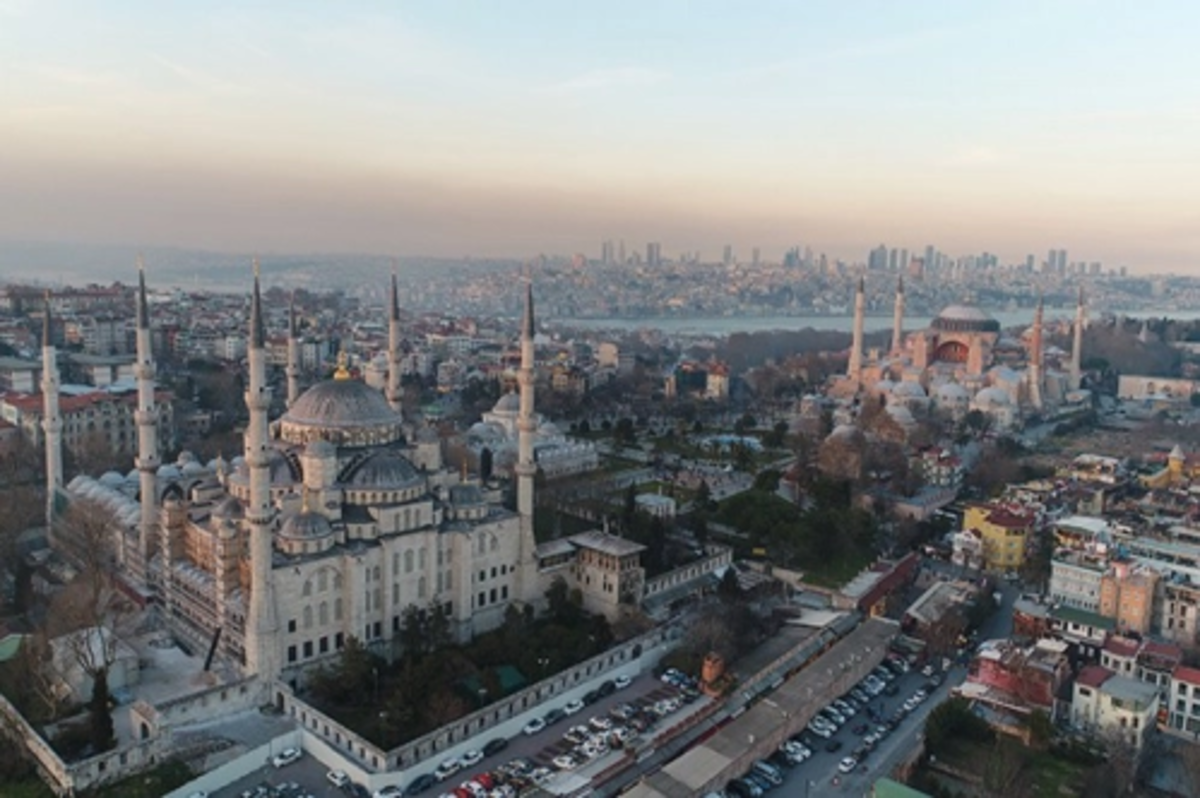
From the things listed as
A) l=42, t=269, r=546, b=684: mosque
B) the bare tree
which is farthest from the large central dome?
the bare tree

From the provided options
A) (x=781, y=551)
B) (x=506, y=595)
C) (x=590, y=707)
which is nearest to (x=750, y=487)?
(x=781, y=551)

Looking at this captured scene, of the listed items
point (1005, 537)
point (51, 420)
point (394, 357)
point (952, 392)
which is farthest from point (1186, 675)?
point (952, 392)

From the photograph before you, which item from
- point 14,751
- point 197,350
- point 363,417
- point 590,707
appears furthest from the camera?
point 197,350

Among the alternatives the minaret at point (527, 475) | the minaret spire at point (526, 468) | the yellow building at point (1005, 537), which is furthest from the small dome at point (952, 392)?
the minaret at point (527, 475)

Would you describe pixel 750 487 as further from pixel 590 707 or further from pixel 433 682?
pixel 433 682

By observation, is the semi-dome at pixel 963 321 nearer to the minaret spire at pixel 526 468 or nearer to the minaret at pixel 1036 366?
the minaret at pixel 1036 366

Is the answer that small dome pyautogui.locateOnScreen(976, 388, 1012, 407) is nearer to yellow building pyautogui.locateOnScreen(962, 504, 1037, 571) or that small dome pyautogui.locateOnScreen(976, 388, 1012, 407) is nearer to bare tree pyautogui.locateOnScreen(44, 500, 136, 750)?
yellow building pyautogui.locateOnScreen(962, 504, 1037, 571)
